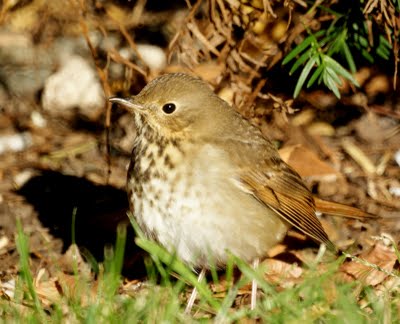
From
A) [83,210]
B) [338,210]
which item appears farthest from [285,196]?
[83,210]

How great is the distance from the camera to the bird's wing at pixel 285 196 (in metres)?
4.52

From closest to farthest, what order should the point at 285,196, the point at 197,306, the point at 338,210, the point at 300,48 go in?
the point at 197,306 → the point at 285,196 → the point at 338,210 → the point at 300,48

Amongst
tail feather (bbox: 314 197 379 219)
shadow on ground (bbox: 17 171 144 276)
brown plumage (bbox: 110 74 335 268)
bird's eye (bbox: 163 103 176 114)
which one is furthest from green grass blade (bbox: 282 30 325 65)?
shadow on ground (bbox: 17 171 144 276)

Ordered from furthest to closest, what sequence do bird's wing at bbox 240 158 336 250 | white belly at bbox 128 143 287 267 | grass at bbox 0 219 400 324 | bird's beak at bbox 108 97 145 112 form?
bird's wing at bbox 240 158 336 250 < bird's beak at bbox 108 97 145 112 < white belly at bbox 128 143 287 267 < grass at bbox 0 219 400 324

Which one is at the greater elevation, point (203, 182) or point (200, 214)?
point (203, 182)

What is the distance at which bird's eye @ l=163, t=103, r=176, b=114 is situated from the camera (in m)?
4.45

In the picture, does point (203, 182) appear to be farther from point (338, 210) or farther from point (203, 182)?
point (338, 210)

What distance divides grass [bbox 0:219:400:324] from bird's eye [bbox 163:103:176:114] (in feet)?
2.42

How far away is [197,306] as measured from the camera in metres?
4.21

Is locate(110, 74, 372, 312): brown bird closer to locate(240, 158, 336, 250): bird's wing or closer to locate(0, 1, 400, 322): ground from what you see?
locate(240, 158, 336, 250): bird's wing

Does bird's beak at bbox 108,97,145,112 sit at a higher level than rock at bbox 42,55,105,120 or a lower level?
higher

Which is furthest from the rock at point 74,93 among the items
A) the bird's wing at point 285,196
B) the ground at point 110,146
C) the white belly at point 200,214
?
the white belly at point 200,214

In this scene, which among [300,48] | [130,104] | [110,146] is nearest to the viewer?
[130,104]

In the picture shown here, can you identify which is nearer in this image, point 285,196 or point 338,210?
point 285,196
